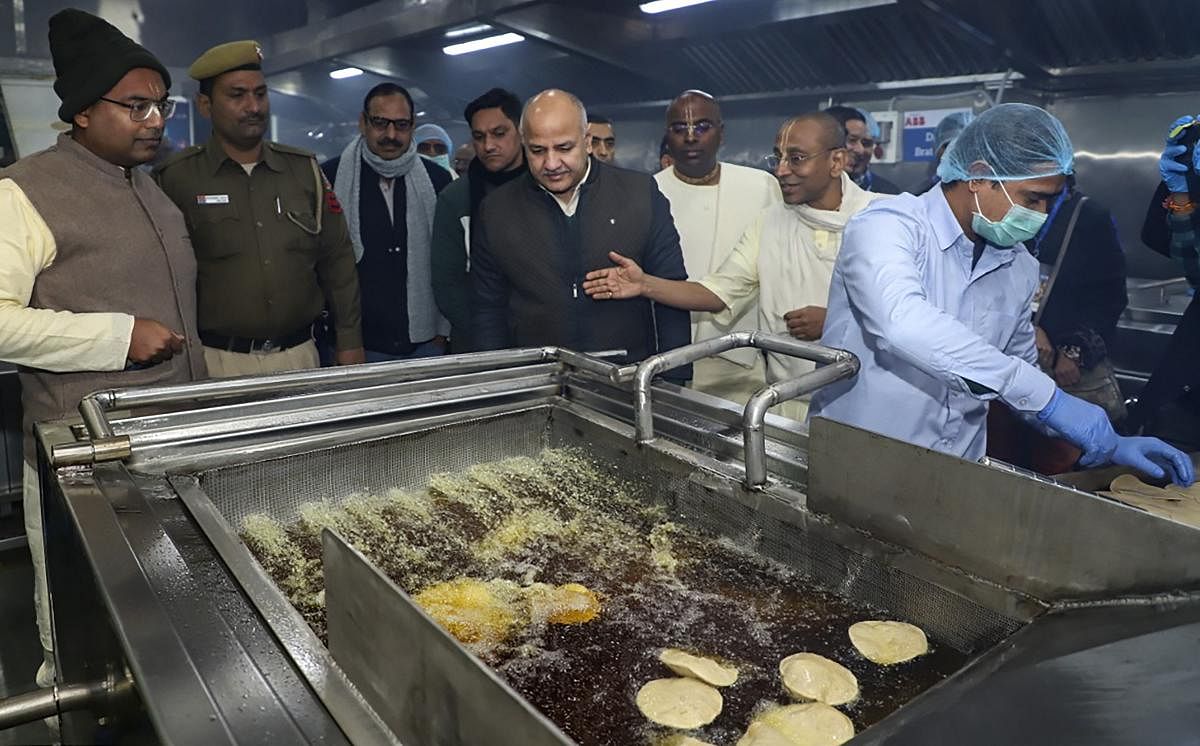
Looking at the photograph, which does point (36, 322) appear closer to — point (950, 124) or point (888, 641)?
point (888, 641)

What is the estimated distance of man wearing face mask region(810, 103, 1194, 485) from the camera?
171 centimetres

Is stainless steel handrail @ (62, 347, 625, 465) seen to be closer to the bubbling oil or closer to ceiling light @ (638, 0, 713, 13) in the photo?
the bubbling oil

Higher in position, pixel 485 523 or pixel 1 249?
pixel 1 249

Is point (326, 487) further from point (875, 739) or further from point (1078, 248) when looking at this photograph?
point (1078, 248)

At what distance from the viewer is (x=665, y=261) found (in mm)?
2842

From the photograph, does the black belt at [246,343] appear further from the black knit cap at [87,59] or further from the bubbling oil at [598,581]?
the bubbling oil at [598,581]

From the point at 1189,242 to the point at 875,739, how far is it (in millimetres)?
2981

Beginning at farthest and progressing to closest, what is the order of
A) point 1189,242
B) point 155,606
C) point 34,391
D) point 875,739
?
point 1189,242
point 34,391
point 155,606
point 875,739

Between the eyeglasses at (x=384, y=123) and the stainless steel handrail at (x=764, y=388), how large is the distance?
2166mm

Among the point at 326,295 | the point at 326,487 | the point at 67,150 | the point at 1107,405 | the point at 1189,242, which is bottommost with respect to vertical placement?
the point at 1107,405

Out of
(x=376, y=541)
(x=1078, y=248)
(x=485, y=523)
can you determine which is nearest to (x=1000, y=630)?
(x=485, y=523)

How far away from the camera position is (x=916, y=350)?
1756 millimetres

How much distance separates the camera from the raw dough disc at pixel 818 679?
3.53ft

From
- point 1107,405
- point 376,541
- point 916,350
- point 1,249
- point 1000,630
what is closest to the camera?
point 1000,630
